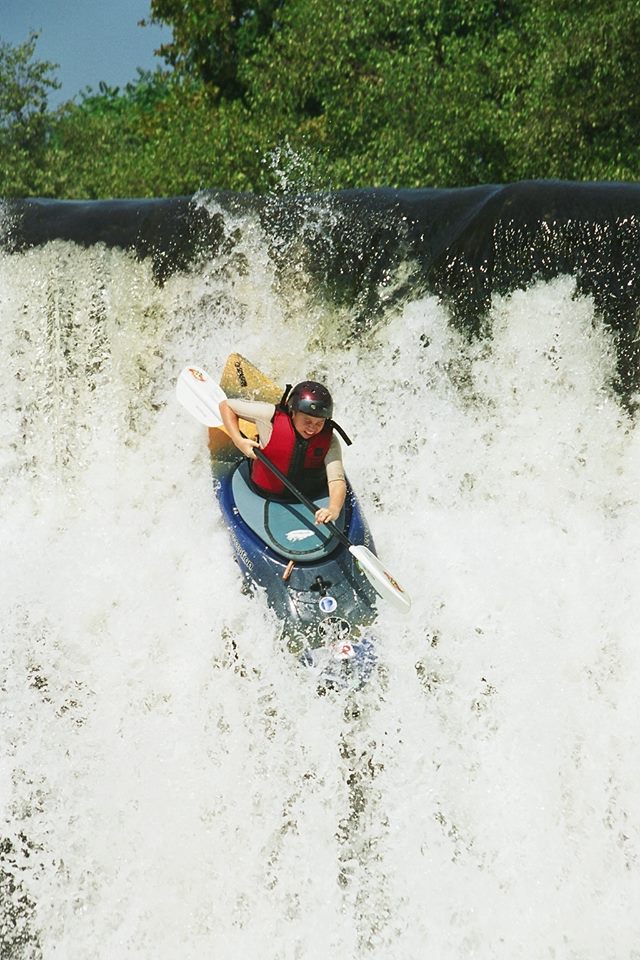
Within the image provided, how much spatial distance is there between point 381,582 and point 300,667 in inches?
24.4

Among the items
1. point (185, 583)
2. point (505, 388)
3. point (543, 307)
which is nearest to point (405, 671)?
point (185, 583)

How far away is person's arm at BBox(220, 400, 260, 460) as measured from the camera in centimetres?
550

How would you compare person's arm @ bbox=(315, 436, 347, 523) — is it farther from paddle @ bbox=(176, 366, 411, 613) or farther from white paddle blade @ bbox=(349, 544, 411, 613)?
white paddle blade @ bbox=(349, 544, 411, 613)

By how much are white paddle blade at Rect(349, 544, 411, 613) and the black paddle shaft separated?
12 centimetres

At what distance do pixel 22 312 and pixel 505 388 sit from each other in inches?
133

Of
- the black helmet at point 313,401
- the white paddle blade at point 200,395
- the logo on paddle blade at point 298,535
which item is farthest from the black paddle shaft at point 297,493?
the white paddle blade at point 200,395

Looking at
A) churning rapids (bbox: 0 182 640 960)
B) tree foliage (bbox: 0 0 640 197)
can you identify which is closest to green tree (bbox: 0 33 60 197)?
tree foliage (bbox: 0 0 640 197)

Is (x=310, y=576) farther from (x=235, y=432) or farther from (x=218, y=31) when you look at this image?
(x=218, y=31)

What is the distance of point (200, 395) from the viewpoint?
6.11 meters

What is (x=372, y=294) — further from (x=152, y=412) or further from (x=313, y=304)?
(x=152, y=412)

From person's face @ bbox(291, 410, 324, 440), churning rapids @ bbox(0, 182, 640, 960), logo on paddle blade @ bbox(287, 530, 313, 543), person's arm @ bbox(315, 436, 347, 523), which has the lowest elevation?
churning rapids @ bbox(0, 182, 640, 960)

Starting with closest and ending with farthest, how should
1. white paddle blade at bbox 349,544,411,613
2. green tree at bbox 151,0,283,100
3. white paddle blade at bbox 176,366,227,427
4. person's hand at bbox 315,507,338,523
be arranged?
white paddle blade at bbox 349,544,411,613, person's hand at bbox 315,507,338,523, white paddle blade at bbox 176,366,227,427, green tree at bbox 151,0,283,100

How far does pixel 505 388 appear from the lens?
5996 mm

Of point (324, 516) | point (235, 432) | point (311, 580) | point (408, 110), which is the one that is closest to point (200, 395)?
point (235, 432)
